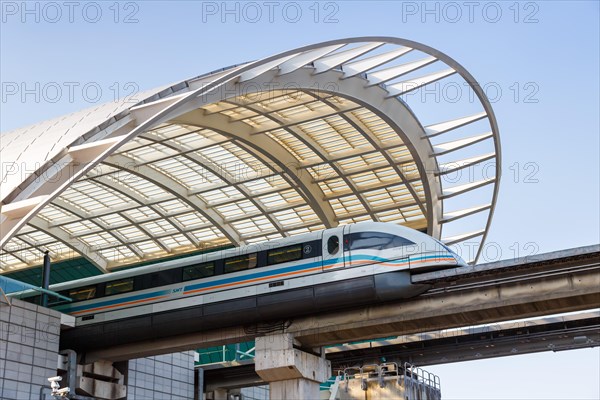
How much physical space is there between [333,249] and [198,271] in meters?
4.96

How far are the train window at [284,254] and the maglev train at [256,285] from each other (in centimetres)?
3

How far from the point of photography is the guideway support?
26.2 m

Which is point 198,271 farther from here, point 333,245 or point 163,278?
point 333,245

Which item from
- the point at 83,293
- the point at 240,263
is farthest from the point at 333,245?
the point at 83,293

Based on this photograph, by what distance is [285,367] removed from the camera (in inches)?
1028

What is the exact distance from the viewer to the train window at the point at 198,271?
2748cm

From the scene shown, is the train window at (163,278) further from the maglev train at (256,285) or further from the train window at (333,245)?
the train window at (333,245)

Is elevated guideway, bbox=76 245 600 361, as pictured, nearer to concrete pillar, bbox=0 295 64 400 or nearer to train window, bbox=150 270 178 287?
train window, bbox=150 270 178 287

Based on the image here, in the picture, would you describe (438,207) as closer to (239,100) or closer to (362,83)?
(362,83)

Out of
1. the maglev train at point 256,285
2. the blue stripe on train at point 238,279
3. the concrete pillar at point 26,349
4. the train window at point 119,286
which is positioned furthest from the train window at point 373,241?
the concrete pillar at point 26,349

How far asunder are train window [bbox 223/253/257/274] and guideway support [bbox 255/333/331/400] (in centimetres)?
231

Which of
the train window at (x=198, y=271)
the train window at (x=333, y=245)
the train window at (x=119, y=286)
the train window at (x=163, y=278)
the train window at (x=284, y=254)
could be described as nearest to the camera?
the train window at (x=333, y=245)

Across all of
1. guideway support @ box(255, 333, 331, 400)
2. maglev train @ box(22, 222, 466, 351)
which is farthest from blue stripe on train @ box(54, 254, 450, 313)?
guideway support @ box(255, 333, 331, 400)

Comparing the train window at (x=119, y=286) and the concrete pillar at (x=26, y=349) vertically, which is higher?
the train window at (x=119, y=286)
